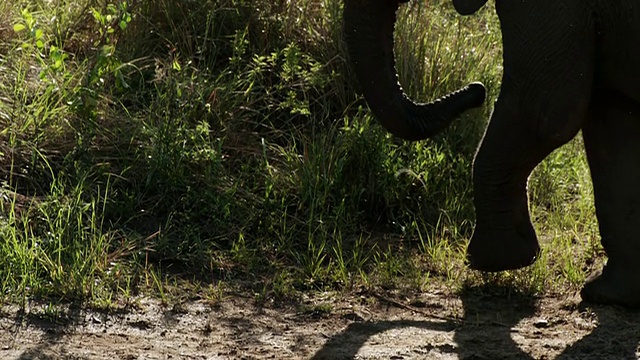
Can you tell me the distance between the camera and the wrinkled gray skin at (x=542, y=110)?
6031 mm

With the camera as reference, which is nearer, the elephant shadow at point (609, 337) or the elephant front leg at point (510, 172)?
the elephant shadow at point (609, 337)

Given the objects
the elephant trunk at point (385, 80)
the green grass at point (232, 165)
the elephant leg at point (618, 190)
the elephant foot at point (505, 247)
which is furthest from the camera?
the green grass at point (232, 165)

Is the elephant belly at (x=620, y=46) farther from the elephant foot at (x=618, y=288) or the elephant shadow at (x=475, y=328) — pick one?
the elephant shadow at (x=475, y=328)

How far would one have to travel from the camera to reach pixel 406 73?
820cm

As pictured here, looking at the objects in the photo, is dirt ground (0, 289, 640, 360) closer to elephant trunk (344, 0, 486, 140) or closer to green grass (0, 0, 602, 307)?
green grass (0, 0, 602, 307)

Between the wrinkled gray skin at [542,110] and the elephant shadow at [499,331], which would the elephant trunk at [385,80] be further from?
the elephant shadow at [499,331]

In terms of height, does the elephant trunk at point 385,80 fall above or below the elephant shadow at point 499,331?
above

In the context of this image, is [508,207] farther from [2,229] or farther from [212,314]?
[2,229]

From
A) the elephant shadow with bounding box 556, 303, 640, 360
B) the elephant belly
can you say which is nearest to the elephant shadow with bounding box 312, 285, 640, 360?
the elephant shadow with bounding box 556, 303, 640, 360

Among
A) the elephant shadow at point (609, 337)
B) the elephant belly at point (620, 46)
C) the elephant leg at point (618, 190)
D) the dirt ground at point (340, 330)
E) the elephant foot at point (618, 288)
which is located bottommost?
the dirt ground at point (340, 330)

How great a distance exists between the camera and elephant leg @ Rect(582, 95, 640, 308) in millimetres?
6438

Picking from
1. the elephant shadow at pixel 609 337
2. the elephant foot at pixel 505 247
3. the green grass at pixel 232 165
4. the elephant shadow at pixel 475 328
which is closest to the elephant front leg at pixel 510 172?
the elephant foot at pixel 505 247

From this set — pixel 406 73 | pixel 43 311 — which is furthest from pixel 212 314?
pixel 406 73

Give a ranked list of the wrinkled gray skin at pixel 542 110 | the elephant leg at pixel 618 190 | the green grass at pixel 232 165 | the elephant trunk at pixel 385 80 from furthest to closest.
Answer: the green grass at pixel 232 165 → the elephant leg at pixel 618 190 → the elephant trunk at pixel 385 80 → the wrinkled gray skin at pixel 542 110
